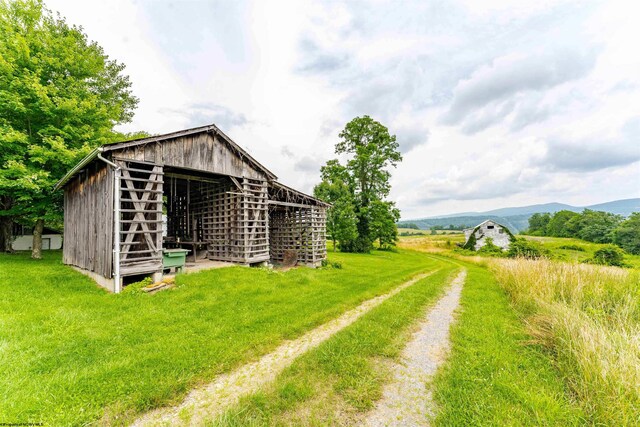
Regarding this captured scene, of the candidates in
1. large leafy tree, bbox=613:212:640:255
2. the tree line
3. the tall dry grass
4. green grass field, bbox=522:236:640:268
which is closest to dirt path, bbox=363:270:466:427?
the tall dry grass

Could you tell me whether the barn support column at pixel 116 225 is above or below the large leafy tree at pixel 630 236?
above

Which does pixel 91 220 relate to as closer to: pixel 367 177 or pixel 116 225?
pixel 116 225

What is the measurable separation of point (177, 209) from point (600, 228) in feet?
211

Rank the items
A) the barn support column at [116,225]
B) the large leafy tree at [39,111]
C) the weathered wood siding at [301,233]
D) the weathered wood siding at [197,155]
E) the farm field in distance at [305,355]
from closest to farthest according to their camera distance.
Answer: the farm field in distance at [305,355]
the barn support column at [116,225]
the weathered wood siding at [197,155]
the large leafy tree at [39,111]
the weathered wood siding at [301,233]

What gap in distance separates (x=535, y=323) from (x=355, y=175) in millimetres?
25947

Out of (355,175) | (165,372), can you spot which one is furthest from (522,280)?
(355,175)

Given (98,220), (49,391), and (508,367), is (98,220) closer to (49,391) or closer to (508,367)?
→ (49,391)

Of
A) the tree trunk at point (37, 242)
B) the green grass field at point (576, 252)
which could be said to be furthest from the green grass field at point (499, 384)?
the tree trunk at point (37, 242)

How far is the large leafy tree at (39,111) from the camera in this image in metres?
11.7

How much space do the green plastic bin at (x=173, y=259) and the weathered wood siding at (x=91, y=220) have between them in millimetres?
1601

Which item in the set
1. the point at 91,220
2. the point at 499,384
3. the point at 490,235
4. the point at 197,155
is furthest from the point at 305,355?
the point at 490,235

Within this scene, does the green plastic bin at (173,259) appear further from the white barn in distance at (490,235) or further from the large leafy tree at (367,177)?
the white barn in distance at (490,235)

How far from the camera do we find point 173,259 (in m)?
9.97

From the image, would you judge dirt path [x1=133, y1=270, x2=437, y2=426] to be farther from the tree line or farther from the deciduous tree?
the tree line
